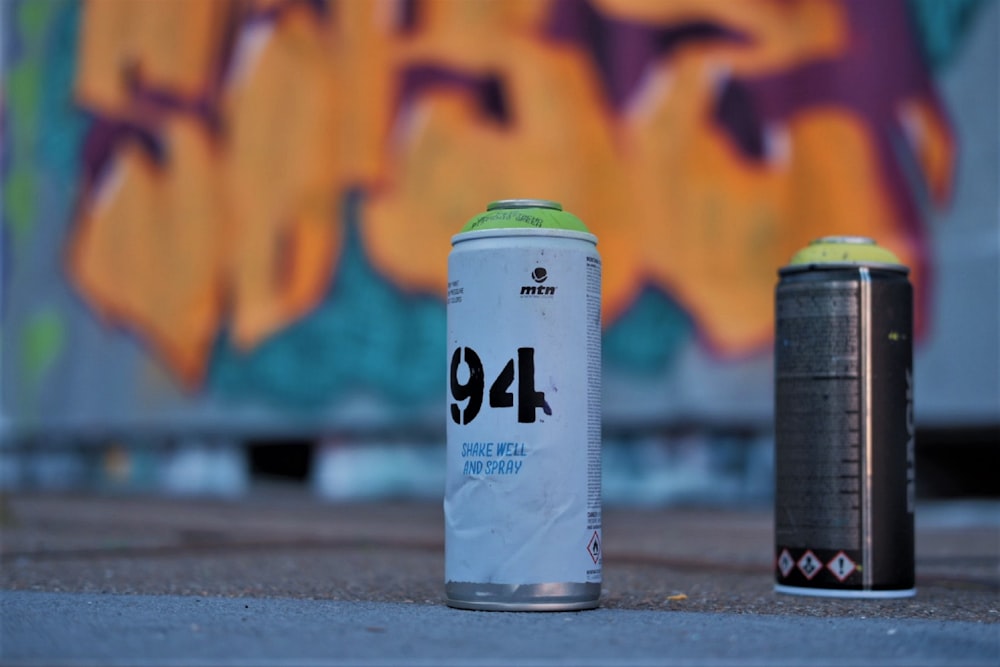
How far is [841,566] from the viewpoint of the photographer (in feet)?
14.3

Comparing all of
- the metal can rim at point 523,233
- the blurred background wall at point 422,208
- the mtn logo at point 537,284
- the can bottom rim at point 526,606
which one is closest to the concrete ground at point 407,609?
the can bottom rim at point 526,606

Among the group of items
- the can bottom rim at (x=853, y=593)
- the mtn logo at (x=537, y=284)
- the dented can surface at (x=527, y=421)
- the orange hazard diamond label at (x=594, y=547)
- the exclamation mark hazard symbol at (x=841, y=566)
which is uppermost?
the mtn logo at (x=537, y=284)

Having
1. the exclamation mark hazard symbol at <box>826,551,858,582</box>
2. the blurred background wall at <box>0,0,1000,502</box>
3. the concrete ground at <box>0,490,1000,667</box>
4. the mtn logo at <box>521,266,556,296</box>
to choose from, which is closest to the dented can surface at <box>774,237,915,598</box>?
the exclamation mark hazard symbol at <box>826,551,858,582</box>

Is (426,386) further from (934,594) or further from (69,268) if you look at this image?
(934,594)

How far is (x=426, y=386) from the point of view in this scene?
12.7 meters

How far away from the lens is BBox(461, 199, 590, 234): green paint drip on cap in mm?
3824

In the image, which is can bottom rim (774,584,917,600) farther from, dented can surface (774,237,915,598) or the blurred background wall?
the blurred background wall

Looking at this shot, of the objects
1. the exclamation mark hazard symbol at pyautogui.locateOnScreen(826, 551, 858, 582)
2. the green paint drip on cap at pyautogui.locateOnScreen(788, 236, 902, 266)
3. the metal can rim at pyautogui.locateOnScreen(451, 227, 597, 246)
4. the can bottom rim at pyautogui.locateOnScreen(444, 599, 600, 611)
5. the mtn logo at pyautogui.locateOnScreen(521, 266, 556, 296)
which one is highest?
the green paint drip on cap at pyautogui.locateOnScreen(788, 236, 902, 266)

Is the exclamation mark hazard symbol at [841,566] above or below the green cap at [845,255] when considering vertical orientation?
below

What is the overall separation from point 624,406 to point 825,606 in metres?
7.46

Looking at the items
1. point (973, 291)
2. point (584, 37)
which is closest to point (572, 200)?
point (584, 37)

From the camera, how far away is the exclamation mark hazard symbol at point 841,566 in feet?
14.3

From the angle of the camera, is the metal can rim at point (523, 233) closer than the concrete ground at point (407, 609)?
No

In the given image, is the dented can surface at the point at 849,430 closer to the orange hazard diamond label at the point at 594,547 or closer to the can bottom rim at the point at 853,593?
the can bottom rim at the point at 853,593
